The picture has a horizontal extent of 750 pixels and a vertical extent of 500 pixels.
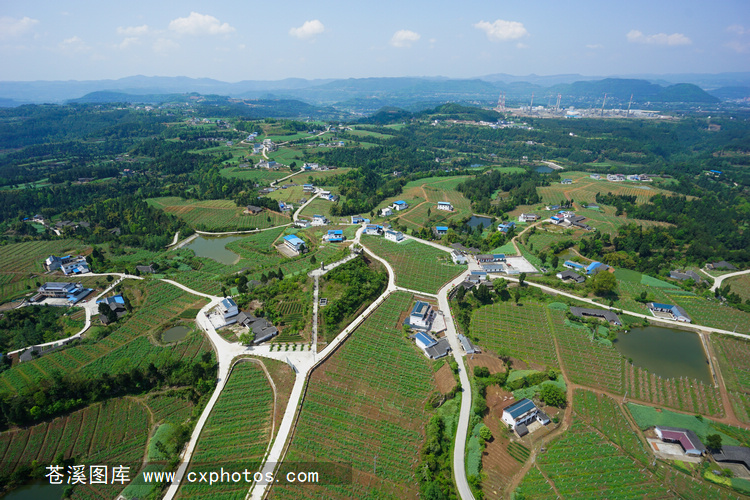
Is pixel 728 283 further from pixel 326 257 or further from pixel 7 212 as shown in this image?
pixel 7 212

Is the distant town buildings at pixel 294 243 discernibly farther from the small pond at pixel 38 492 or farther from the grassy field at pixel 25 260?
the small pond at pixel 38 492

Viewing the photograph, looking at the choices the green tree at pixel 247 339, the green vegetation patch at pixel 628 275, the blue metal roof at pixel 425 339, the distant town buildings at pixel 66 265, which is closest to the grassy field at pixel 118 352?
the green tree at pixel 247 339

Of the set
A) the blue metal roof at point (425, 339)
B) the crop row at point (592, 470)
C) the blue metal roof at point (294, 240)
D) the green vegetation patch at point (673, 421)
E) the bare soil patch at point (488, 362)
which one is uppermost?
the blue metal roof at point (294, 240)

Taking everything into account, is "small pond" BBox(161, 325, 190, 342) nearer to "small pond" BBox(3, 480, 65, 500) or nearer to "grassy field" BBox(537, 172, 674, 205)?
"small pond" BBox(3, 480, 65, 500)

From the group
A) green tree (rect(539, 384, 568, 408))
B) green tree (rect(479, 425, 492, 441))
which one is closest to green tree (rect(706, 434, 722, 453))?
green tree (rect(539, 384, 568, 408))

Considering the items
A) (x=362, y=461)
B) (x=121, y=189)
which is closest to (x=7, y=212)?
(x=121, y=189)

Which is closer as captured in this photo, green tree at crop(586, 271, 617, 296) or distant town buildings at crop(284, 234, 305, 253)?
green tree at crop(586, 271, 617, 296)
